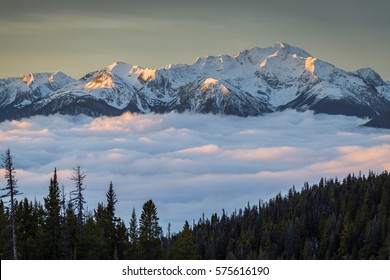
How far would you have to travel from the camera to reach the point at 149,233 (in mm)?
75812

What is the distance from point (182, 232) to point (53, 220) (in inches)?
783

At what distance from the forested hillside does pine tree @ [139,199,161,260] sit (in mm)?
137

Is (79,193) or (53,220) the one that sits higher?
(79,193)

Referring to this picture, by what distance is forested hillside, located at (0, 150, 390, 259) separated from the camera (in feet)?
222

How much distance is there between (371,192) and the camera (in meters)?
191

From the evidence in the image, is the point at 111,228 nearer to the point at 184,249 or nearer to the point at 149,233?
the point at 149,233

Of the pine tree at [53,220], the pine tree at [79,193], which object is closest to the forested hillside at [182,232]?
the pine tree at [53,220]

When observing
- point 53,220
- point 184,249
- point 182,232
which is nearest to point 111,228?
point 182,232

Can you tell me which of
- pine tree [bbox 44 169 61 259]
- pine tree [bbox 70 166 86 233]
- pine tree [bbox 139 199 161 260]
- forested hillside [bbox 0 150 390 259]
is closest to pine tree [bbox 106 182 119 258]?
forested hillside [bbox 0 150 390 259]

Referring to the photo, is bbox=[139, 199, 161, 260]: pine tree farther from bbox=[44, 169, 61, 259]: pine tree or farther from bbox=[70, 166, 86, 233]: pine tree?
bbox=[44, 169, 61, 259]: pine tree

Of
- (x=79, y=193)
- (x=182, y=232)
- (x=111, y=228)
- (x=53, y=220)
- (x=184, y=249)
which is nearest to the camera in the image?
(x=53, y=220)
